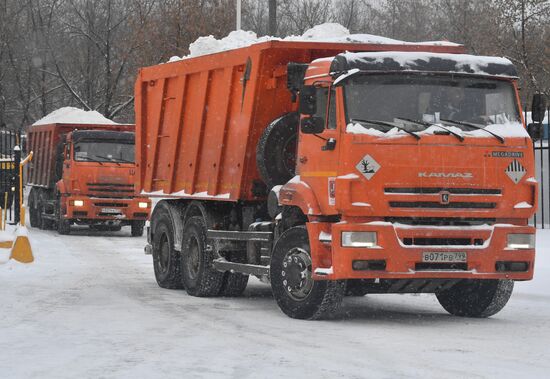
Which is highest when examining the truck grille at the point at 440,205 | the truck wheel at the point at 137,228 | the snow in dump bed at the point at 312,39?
the snow in dump bed at the point at 312,39

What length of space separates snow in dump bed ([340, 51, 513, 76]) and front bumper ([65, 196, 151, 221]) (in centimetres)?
1837

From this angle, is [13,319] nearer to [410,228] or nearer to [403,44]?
[410,228]

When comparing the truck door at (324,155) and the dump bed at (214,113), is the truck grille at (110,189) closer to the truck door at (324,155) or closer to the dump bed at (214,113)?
the dump bed at (214,113)

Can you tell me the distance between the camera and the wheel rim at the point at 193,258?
622 inches

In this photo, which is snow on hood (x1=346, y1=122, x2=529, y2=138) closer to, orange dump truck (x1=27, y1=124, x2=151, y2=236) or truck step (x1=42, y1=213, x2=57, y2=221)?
orange dump truck (x1=27, y1=124, x2=151, y2=236)

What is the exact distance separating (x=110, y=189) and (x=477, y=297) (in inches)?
709

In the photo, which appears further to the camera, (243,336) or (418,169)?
(418,169)

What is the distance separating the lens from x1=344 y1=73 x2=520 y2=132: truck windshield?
12.0 m

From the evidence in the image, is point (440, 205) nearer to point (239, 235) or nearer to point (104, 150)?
point (239, 235)

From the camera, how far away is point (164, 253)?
17.2 m

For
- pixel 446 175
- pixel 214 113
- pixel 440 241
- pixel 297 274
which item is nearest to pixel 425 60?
pixel 446 175

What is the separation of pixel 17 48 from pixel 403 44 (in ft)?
118

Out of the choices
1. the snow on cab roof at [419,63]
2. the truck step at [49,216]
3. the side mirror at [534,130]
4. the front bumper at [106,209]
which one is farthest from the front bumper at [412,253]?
the truck step at [49,216]

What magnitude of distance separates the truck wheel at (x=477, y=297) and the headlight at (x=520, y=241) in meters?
0.77
